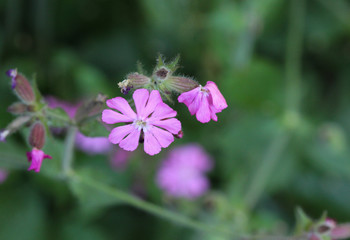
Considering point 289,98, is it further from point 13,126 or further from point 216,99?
point 13,126

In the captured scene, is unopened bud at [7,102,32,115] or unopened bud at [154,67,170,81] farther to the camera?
unopened bud at [7,102,32,115]

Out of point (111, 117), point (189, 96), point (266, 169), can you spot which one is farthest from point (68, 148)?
point (266, 169)

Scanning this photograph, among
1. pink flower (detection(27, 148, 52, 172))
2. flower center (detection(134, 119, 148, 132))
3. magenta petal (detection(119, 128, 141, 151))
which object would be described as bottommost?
pink flower (detection(27, 148, 52, 172))

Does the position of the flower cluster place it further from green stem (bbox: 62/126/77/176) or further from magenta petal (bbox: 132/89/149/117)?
green stem (bbox: 62/126/77/176)

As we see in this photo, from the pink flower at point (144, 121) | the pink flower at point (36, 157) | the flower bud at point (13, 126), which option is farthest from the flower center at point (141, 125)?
the flower bud at point (13, 126)

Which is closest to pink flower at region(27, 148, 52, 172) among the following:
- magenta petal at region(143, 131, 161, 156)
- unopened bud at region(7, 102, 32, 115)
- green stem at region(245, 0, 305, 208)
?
unopened bud at region(7, 102, 32, 115)

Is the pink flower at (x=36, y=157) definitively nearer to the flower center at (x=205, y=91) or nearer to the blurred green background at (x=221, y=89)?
the flower center at (x=205, y=91)
